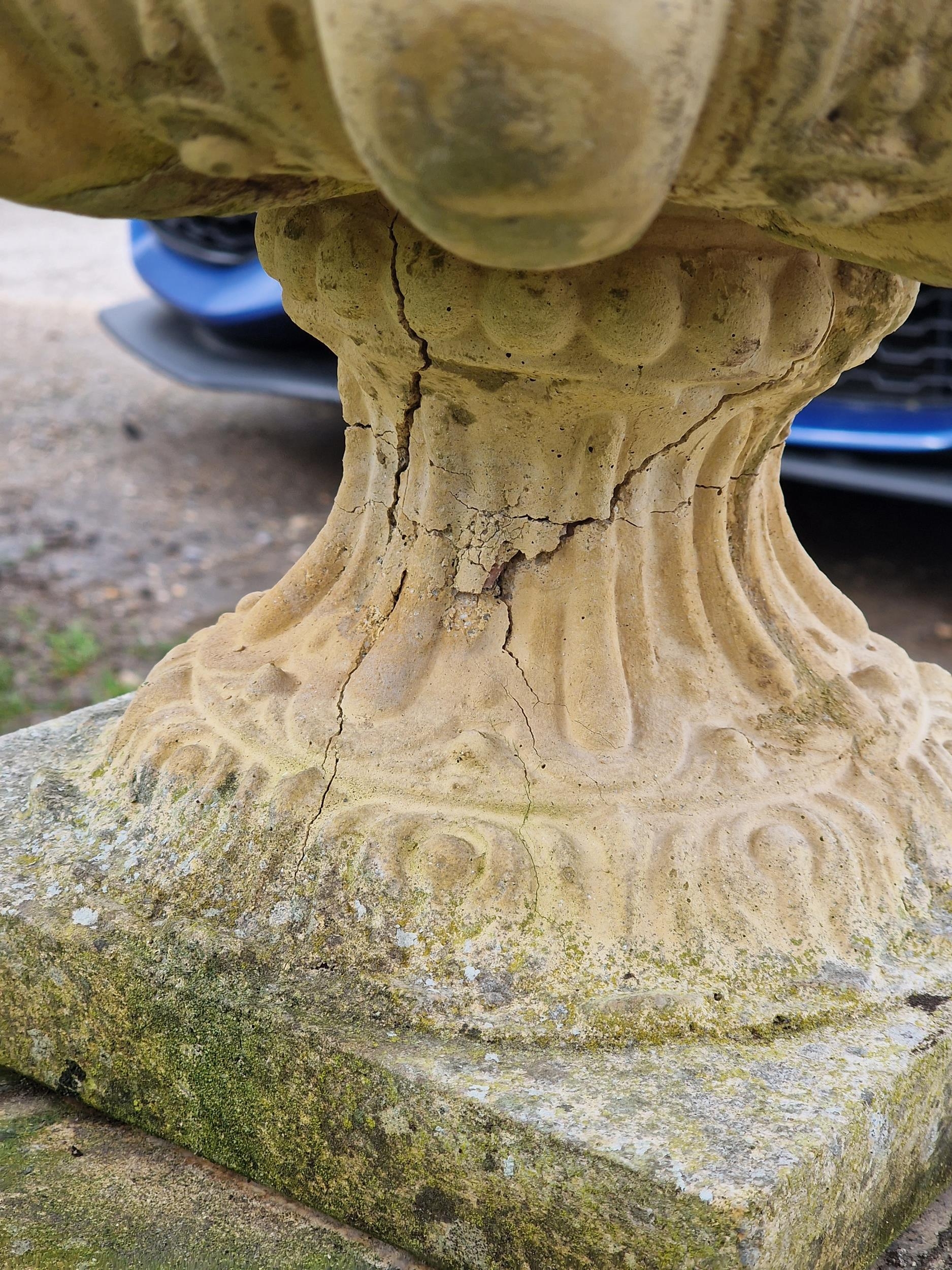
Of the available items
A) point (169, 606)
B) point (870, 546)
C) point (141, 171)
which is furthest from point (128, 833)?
point (870, 546)

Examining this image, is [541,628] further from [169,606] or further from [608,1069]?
[169,606]

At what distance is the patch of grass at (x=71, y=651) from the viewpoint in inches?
112

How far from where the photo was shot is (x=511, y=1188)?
0.93m

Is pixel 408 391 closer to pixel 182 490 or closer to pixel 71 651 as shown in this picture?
pixel 71 651

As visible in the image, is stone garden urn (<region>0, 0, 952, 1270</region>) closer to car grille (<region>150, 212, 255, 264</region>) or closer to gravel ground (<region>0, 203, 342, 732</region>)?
gravel ground (<region>0, 203, 342, 732</region>)

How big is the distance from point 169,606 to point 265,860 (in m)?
2.23

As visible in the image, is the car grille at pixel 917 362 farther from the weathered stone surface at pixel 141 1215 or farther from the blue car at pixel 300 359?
the weathered stone surface at pixel 141 1215

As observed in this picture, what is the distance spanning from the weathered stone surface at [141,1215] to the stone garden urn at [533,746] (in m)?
0.03

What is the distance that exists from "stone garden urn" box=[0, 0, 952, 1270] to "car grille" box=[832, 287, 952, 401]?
1.84m

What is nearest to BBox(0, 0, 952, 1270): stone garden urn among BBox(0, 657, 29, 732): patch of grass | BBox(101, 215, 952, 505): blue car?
BBox(0, 657, 29, 732): patch of grass

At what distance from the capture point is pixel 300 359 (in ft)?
13.5

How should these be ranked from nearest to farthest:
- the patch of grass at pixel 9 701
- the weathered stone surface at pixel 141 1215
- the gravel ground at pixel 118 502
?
1. the weathered stone surface at pixel 141 1215
2. the patch of grass at pixel 9 701
3. the gravel ground at pixel 118 502

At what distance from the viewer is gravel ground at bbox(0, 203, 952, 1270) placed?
9.93 ft

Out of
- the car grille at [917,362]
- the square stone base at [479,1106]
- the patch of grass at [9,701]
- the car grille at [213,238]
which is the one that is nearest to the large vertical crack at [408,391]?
the square stone base at [479,1106]
